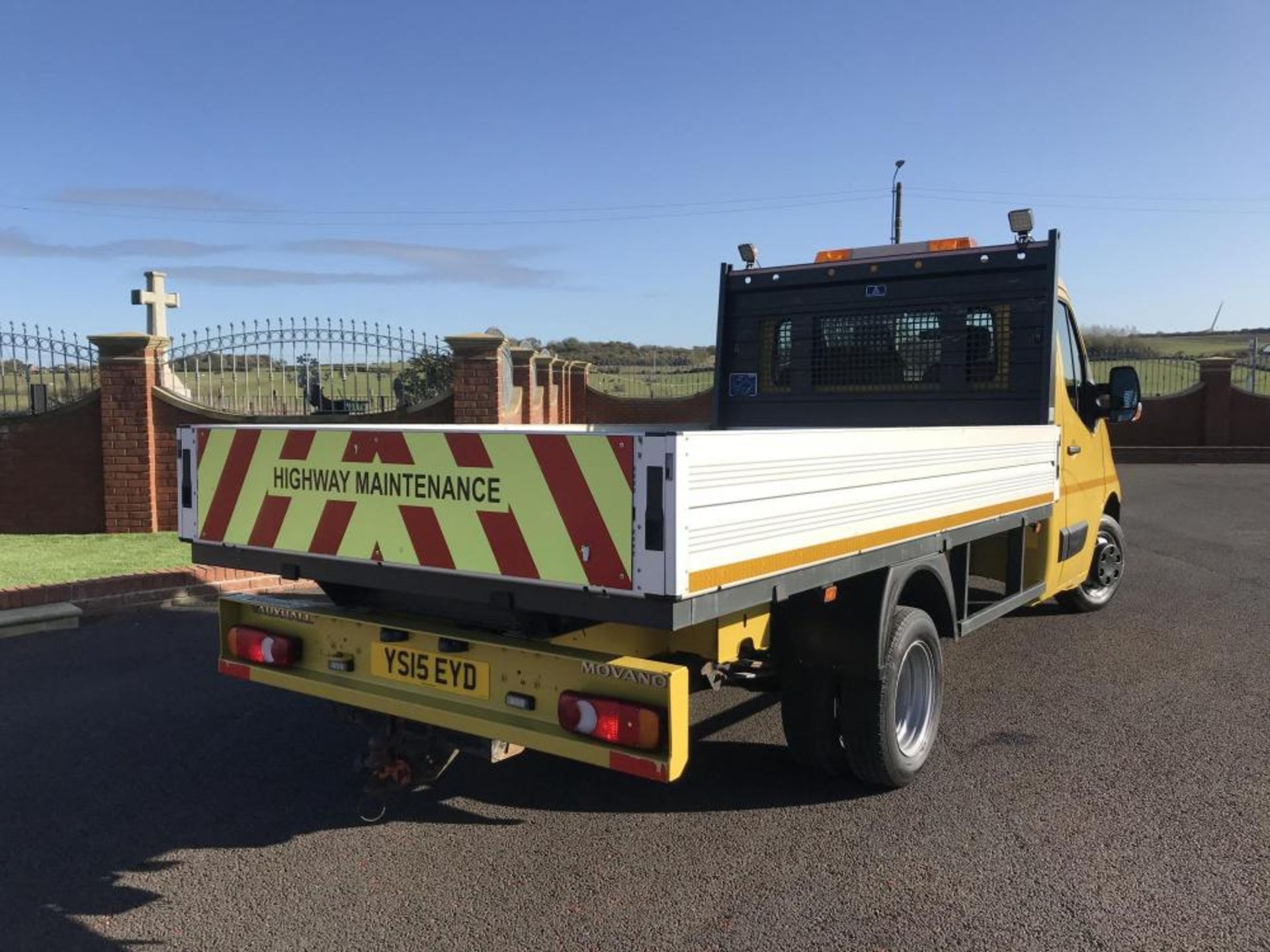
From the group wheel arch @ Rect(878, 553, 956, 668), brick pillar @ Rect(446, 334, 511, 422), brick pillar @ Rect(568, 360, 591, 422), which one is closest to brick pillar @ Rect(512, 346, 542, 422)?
brick pillar @ Rect(446, 334, 511, 422)

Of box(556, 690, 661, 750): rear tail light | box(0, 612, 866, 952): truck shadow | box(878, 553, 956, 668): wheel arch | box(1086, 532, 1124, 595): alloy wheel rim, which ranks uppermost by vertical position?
box(878, 553, 956, 668): wheel arch

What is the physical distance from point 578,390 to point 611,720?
22.6 metres

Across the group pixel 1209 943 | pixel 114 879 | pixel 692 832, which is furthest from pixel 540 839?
pixel 1209 943

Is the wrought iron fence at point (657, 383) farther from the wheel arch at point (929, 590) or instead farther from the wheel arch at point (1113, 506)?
the wheel arch at point (929, 590)

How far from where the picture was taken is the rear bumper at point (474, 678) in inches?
128

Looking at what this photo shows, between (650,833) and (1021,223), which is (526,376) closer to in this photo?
(1021,223)

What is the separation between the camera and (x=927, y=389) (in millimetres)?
6258

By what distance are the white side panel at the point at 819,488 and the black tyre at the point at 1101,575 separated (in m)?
3.28

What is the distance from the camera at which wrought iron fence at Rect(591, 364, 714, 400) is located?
26.6 metres

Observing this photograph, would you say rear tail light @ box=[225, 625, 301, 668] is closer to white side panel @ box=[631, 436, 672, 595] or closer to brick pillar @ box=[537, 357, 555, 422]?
white side panel @ box=[631, 436, 672, 595]

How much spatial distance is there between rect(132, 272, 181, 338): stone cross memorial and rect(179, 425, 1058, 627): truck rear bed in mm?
11472

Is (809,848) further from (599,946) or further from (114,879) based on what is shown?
(114,879)

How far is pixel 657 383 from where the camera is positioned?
26.9m

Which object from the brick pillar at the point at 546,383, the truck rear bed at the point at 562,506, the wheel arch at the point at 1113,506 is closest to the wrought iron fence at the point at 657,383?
the brick pillar at the point at 546,383
